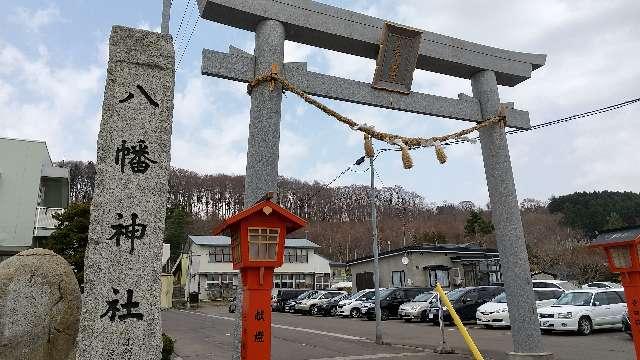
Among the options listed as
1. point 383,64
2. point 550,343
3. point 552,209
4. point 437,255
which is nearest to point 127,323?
point 383,64

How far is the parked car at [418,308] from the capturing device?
74.4ft

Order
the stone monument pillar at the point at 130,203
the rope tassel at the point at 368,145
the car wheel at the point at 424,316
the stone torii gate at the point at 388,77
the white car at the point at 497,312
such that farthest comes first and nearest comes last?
the car wheel at the point at 424,316 → the white car at the point at 497,312 → the rope tassel at the point at 368,145 → the stone torii gate at the point at 388,77 → the stone monument pillar at the point at 130,203

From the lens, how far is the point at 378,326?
15.4 m

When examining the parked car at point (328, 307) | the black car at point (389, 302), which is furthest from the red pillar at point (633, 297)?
the parked car at point (328, 307)

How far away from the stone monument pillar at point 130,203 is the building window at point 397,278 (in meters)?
31.2

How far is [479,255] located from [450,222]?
42.8m

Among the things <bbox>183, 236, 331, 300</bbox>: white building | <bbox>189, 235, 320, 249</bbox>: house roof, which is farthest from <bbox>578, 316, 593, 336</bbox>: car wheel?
<bbox>189, 235, 320, 249</bbox>: house roof

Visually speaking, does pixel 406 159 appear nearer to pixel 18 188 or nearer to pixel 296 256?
pixel 18 188

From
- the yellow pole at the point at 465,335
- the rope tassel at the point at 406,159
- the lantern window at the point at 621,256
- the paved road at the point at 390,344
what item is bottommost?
the paved road at the point at 390,344

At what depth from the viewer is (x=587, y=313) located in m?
16.1

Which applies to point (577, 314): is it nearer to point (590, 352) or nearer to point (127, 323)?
point (590, 352)

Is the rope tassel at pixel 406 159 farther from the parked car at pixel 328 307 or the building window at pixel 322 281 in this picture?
the building window at pixel 322 281

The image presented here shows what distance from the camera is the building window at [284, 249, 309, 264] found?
171 feet

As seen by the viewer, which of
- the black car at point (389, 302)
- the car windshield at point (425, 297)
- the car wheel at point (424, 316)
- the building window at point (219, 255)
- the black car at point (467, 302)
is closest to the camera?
the black car at point (467, 302)
